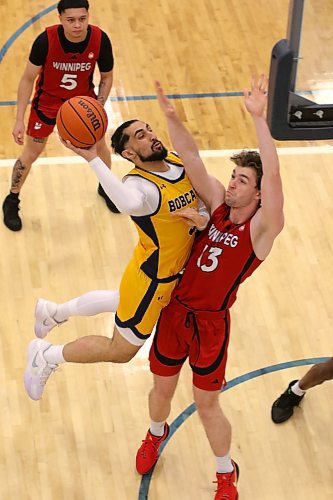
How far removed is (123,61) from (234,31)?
4.03ft

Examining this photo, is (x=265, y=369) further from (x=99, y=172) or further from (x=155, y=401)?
(x=99, y=172)

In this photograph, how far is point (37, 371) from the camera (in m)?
5.95

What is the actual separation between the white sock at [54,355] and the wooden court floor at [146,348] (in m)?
0.53

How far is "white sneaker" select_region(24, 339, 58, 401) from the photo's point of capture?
19.4 feet

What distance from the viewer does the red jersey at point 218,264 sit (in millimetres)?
5121

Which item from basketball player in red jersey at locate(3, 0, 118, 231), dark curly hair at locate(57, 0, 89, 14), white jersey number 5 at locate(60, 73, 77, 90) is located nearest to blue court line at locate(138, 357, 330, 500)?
basketball player in red jersey at locate(3, 0, 118, 231)

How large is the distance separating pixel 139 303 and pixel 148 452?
103 centimetres

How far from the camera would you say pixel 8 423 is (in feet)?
20.3

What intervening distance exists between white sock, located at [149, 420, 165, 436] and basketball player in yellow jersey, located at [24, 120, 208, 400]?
46cm

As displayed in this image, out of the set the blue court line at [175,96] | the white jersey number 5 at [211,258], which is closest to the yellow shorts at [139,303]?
the white jersey number 5 at [211,258]

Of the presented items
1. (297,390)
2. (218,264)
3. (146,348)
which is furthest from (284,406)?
(218,264)

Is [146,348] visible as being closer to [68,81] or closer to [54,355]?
[54,355]

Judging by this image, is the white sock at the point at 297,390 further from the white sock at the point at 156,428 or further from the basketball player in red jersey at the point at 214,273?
the white sock at the point at 156,428

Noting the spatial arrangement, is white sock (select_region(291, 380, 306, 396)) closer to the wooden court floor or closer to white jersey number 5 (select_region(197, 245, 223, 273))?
the wooden court floor
